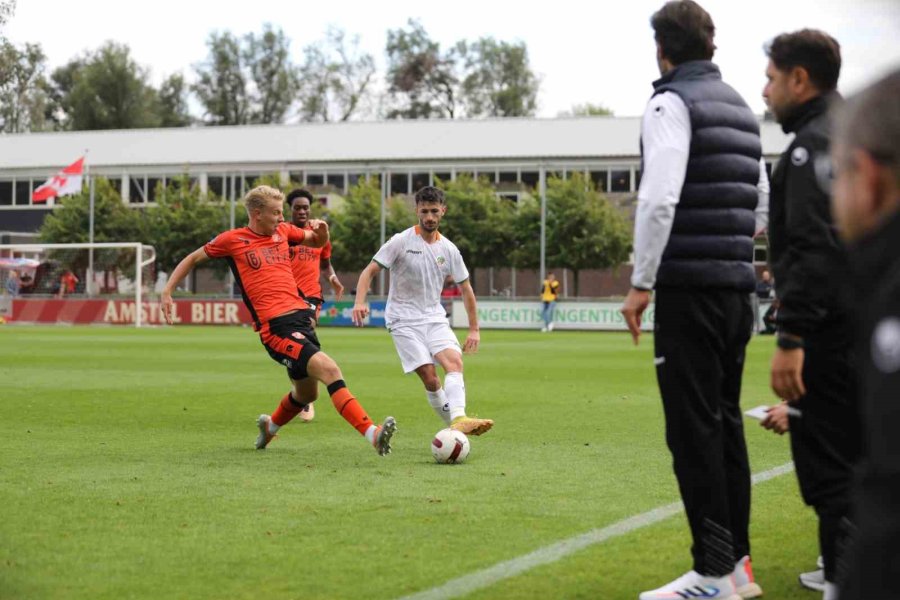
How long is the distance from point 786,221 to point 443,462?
5.02 meters

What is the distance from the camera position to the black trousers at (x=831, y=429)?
4.45 metres

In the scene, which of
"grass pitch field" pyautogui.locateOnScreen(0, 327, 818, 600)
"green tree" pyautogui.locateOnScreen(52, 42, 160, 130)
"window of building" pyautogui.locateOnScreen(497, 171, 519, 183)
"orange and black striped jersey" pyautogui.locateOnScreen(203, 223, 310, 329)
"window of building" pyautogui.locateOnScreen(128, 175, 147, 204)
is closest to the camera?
"grass pitch field" pyautogui.locateOnScreen(0, 327, 818, 600)

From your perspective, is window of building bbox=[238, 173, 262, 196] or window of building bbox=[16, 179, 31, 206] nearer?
window of building bbox=[238, 173, 262, 196]

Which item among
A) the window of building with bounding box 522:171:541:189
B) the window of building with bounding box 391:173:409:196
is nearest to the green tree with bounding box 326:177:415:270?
the window of building with bounding box 522:171:541:189

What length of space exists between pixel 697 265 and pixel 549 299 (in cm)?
3793

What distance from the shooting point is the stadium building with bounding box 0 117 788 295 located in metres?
63.1

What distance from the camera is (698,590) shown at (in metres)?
4.98

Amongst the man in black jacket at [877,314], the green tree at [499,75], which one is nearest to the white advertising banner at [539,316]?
the man in black jacket at [877,314]

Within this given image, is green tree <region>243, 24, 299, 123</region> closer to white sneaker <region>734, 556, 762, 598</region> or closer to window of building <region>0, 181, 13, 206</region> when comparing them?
window of building <region>0, 181, 13, 206</region>

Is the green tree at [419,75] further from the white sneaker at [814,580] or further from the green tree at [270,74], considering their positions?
the white sneaker at [814,580]

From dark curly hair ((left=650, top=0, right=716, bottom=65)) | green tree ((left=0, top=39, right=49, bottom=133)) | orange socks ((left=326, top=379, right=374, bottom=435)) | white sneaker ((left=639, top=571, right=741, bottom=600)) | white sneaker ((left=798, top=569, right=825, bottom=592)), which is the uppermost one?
green tree ((left=0, top=39, right=49, bottom=133))

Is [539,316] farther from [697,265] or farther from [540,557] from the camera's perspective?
[697,265]

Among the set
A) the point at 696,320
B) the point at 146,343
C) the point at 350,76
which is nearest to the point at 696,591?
the point at 696,320

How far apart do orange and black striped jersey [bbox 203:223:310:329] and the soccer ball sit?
160 cm
